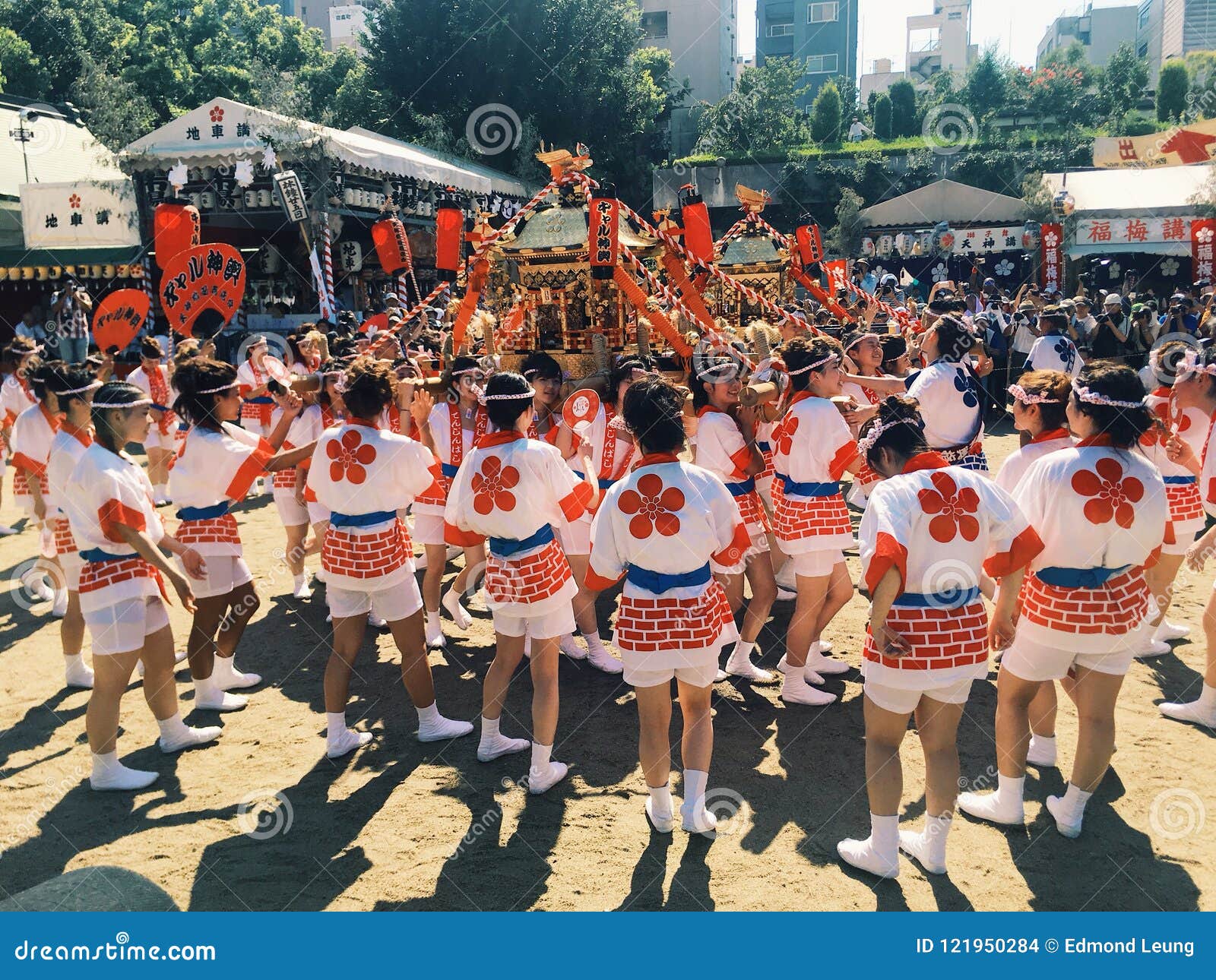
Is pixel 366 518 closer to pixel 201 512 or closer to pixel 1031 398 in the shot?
pixel 201 512

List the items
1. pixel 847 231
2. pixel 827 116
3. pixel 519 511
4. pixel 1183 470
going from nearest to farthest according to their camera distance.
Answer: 1. pixel 519 511
2. pixel 1183 470
3. pixel 847 231
4. pixel 827 116

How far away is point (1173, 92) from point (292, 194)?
37.2m

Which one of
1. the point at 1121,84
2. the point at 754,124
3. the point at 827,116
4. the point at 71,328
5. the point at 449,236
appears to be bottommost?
the point at 71,328

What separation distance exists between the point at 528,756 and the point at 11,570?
18.3 ft

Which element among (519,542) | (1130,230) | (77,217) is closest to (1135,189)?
(1130,230)

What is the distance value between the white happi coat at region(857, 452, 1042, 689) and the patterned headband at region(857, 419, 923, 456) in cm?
11

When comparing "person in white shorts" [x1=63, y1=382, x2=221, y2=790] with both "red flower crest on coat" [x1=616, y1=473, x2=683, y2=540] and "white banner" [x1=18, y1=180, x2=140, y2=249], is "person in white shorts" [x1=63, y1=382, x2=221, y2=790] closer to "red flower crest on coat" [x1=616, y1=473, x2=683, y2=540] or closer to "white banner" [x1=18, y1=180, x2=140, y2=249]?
"red flower crest on coat" [x1=616, y1=473, x2=683, y2=540]

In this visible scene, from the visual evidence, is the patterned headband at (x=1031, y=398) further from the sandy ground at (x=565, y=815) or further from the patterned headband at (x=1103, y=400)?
the sandy ground at (x=565, y=815)

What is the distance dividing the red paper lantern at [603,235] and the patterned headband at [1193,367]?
11.4ft

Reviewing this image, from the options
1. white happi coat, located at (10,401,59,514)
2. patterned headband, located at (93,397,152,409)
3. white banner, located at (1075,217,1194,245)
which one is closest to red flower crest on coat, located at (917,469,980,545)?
patterned headband, located at (93,397,152,409)

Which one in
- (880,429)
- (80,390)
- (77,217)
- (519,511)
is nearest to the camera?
(880,429)

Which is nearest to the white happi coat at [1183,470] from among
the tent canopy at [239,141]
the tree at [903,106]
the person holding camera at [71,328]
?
the tent canopy at [239,141]

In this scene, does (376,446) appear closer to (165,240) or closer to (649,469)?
(649,469)

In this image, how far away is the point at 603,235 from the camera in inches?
247
